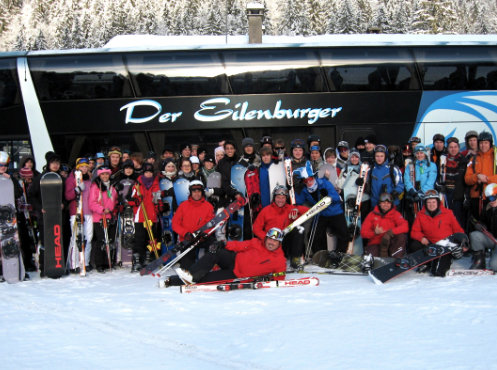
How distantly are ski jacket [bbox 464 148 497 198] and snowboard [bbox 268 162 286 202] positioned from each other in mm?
2760

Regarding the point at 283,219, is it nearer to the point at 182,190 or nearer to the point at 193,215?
the point at 193,215

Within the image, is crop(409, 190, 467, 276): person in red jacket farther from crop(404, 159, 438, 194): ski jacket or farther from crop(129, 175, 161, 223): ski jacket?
crop(129, 175, 161, 223): ski jacket

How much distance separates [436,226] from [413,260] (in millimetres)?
724

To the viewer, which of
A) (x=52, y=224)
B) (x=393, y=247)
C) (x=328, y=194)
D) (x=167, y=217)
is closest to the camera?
(x=393, y=247)

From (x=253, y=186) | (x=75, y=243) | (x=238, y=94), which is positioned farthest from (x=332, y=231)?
(x=75, y=243)

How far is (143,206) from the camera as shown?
7406 mm

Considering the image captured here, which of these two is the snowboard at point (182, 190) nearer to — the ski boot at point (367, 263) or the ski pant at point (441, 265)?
the ski boot at point (367, 263)

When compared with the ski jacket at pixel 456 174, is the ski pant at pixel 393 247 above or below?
below

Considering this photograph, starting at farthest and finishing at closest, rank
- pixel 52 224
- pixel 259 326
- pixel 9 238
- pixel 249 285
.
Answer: pixel 52 224 → pixel 9 238 → pixel 249 285 → pixel 259 326

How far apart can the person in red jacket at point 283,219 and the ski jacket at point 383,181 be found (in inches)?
46.6

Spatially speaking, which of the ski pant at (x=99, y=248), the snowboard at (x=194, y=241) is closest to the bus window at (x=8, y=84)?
the ski pant at (x=99, y=248)

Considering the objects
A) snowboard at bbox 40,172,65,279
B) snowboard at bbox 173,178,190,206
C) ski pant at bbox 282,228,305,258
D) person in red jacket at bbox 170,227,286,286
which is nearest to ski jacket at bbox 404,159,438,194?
ski pant at bbox 282,228,305,258

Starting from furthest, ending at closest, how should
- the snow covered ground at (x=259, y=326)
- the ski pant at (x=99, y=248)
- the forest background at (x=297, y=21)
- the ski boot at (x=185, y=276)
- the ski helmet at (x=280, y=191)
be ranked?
the forest background at (x=297, y=21)
the ski pant at (x=99, y=248)
the ski helmet at (x=280, y=191)
the ski boot at (x=185, y=276)
the snow covered ground at (x=259, y=326)

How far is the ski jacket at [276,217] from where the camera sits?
6.91 meters
